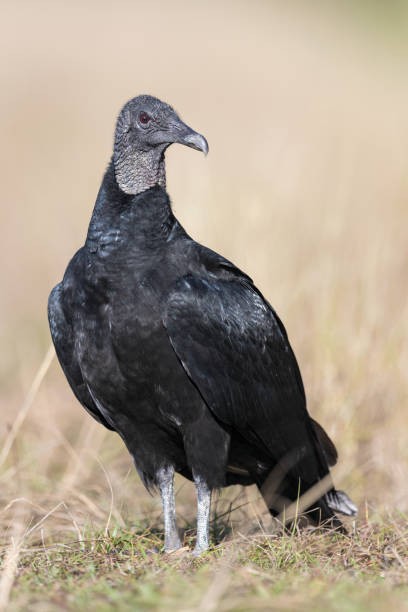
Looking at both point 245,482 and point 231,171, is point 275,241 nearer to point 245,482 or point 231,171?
point 231,171

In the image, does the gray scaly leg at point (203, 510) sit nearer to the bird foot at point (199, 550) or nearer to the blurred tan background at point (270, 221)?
the bird foot at point (199, 550)

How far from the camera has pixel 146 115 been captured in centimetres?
405

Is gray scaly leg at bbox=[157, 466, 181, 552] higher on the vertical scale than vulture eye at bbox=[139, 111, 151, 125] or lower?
lower

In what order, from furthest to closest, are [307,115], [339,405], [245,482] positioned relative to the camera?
[307,115] → [339,405] → [245,482]

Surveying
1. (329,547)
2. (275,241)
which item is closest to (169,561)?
(329,547)

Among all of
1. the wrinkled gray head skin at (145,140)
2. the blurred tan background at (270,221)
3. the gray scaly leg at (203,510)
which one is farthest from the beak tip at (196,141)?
the blurred tan background at (270,221)

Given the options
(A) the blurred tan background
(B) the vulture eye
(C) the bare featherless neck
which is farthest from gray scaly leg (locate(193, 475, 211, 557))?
(B) the vulture eye

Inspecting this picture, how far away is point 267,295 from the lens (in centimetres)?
604

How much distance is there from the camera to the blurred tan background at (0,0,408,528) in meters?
5.60

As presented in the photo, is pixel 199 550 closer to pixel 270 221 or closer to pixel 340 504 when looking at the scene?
pixel 340 504

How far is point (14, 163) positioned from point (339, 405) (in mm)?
8348

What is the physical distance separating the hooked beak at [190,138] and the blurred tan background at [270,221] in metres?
1.54

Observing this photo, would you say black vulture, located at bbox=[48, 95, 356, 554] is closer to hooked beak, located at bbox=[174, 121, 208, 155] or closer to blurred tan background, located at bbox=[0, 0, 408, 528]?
hooked beak, located at bbox=[174, 121, 208, 155]

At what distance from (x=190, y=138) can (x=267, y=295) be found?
86.5 inches
